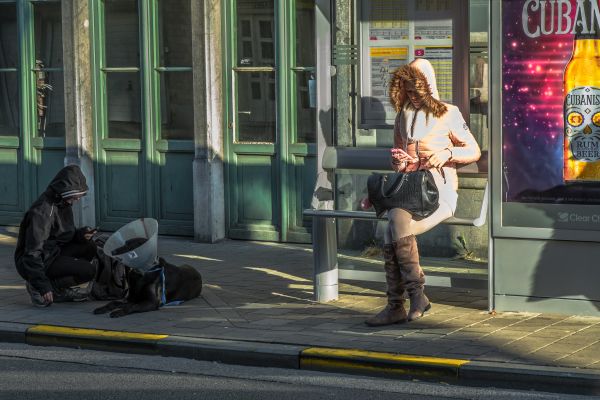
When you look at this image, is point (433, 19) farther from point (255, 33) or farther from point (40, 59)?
point (40, 59)

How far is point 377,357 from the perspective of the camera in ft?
26.3

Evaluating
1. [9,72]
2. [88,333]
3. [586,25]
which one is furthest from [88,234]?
[9,72]

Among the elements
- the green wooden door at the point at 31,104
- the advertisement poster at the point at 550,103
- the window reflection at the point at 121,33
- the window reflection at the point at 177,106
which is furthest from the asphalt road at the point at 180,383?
the green wooden door at the point at 31,104

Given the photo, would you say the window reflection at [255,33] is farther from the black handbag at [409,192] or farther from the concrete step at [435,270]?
the black handbag at [409,192]

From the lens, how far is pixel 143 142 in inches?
558

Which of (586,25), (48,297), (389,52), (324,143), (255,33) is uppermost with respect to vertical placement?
(255,33)

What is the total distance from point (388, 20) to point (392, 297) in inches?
88.1

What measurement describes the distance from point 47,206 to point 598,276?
4.35 metres

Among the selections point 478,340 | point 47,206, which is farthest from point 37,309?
point 478,340

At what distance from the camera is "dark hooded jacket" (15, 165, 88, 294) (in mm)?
10312

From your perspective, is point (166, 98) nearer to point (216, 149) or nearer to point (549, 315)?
point (216, 149)

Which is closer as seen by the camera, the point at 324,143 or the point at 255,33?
the point at 324,143

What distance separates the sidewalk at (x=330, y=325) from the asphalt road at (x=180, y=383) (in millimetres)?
178

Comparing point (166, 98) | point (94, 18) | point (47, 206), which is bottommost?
point (47, 206)
